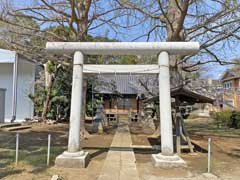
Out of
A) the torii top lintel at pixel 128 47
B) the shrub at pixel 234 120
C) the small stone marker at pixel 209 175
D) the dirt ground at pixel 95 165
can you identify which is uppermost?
the torii top lintel at pixel 128 47

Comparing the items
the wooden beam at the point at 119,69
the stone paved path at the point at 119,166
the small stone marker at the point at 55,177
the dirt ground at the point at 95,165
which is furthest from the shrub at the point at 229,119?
the small stone marker at the point at 55,177

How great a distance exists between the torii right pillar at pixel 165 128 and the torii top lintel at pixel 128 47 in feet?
1.06

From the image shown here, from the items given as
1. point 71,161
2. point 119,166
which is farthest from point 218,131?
point 71,161

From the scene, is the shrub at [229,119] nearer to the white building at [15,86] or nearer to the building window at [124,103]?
the building window at [124,103]

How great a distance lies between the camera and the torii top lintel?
9.27 metres

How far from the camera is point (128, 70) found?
31.5 feet

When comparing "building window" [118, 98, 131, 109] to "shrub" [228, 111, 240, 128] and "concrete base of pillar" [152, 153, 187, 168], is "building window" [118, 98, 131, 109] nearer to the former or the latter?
"shrub" [228, 111, 240, 128]

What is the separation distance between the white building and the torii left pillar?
1118 centimetres

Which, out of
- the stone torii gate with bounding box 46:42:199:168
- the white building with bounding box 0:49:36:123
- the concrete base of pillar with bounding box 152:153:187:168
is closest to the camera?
the concrete base of pillar with bounding box 152:153:187:168

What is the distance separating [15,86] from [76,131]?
11650 millimetres

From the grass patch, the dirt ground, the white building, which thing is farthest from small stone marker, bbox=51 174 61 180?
the grass patch

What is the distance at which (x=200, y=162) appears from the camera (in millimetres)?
9695

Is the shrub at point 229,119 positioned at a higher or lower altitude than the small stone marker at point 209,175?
higher

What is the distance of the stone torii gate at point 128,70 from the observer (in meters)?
8.87
